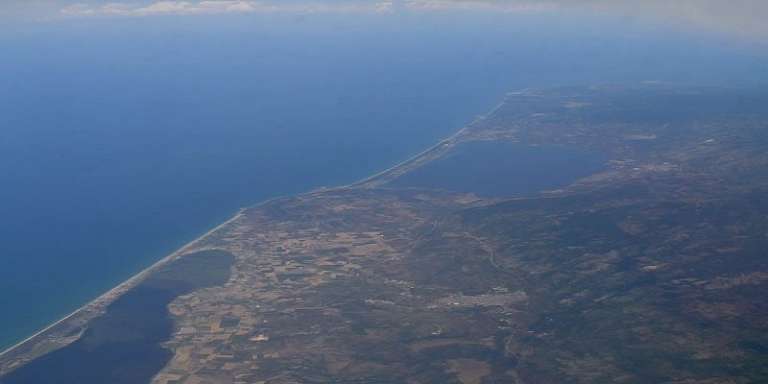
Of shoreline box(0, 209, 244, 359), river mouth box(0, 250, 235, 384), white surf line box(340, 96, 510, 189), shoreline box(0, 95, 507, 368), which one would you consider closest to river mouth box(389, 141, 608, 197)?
shoreline box(0, 95, 507, 368)

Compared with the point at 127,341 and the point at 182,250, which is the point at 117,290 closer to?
the point at 182,250

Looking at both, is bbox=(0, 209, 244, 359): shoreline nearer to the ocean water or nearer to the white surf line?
the ocean water

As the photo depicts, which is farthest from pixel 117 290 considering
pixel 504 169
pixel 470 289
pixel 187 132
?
pixel 187 132

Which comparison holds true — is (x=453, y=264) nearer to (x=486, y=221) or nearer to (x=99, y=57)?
(x=486, y=221)

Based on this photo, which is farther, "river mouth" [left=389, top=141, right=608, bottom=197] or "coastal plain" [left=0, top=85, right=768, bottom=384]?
"river mouth" [left=389, top=141, right=608, bottom=197]

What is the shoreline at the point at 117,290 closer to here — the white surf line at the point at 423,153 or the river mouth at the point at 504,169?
the white surf line at the point at 423,153

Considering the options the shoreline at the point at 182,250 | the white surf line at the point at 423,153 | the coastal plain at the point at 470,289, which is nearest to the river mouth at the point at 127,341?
the coastal plain at the point at 470,289

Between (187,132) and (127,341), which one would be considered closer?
(127,341)
